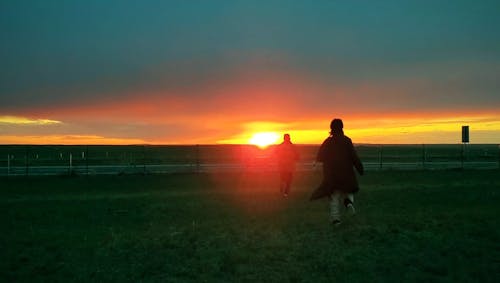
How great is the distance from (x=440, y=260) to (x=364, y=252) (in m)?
1.25

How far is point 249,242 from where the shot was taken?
10211 mm

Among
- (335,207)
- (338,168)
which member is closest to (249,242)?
(335,207)

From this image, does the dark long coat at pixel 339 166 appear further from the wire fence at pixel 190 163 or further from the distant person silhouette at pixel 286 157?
the wire fence at pixel 190 163

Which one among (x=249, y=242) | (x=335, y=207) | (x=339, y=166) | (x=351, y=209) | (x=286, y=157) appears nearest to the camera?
(x=249, y=242)

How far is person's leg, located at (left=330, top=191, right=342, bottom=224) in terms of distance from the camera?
11526mm

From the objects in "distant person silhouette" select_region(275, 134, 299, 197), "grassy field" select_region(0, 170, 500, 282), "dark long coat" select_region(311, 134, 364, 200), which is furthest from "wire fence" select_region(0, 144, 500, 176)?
"dark long coat" select_region(311, 134, 364, 200)

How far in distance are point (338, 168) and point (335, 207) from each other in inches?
33.0

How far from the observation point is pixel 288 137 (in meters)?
20.0

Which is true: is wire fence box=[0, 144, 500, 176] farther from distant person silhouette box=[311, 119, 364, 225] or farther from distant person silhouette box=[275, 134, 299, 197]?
distant person silhouette box=[311, 119, 364, 225]

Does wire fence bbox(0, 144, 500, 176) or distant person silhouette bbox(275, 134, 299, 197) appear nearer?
distant person silhouette bbox(275, 134, 299, 197)

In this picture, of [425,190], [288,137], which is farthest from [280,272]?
[425,190]

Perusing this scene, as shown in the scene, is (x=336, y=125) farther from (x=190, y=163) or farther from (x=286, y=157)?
(x=190, y=163)

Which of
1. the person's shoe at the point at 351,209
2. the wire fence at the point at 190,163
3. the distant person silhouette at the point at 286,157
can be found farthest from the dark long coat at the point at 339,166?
the wire fence at the point at 190,163

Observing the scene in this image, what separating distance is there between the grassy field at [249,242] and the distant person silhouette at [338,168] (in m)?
0.66
